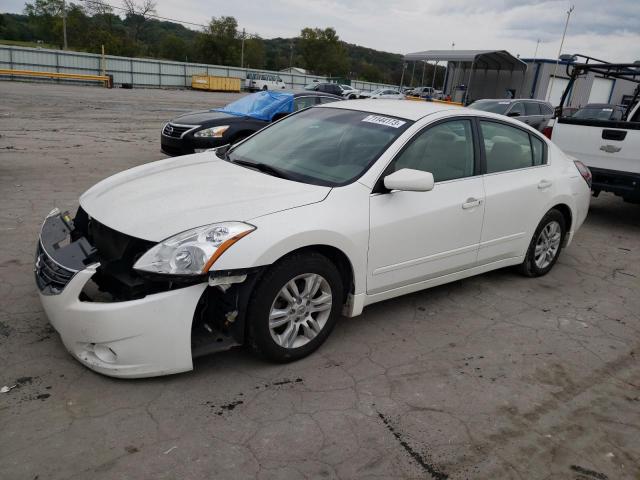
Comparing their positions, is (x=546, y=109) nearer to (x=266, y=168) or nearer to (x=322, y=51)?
(x=266, y=168)

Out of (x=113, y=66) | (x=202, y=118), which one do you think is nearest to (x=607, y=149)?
(x=202, y=118)

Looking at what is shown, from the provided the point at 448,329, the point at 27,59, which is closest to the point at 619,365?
the point at 448,329

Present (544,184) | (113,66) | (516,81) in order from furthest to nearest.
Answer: (516,81) → (113,66) → (544,184)

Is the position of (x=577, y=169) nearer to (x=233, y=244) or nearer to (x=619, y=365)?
(x=619, y=365)

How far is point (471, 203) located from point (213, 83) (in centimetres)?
4269

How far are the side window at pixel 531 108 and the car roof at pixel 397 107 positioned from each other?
1277 centimetres

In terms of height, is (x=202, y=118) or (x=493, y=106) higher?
(x=493, y=106)

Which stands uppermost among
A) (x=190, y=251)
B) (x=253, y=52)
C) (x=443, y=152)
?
(x=253, y=52)

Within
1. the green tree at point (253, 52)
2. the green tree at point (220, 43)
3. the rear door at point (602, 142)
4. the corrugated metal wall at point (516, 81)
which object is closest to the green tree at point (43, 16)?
the green tree at point (220, 43)

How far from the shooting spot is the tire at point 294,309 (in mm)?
2969

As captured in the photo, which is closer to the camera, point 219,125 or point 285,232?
point 285,232

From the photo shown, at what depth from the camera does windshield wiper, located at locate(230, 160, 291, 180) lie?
3602 millimetres

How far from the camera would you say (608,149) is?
7008 millimetres

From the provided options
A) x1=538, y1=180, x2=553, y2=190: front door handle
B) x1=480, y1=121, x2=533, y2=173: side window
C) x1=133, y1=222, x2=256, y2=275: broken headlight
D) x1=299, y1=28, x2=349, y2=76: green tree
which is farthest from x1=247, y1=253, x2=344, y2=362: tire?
x1=299, y1=28, x2=349, y2=76: green tree
